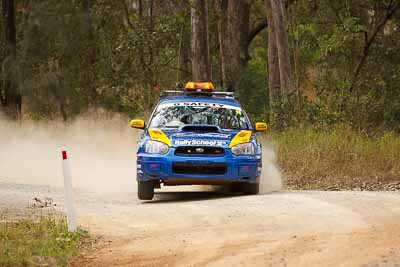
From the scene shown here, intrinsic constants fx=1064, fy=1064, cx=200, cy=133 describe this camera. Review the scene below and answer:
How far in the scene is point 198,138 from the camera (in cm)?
1636

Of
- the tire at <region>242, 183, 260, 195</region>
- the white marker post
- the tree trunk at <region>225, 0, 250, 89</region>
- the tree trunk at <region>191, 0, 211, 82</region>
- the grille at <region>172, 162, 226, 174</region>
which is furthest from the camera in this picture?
the tree trunk at <region>225, 0, 250, 89</region>

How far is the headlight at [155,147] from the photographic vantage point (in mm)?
16266

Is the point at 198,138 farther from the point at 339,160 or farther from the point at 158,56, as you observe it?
the point at 158,56

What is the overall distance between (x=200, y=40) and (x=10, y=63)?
1390 centimetres

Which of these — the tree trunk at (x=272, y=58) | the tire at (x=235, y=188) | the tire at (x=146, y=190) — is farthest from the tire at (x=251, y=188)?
the tree trunk at (x=272, y=58)

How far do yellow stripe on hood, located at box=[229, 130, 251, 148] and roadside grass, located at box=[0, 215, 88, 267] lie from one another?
12.5 ft

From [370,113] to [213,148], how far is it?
10.6 metres

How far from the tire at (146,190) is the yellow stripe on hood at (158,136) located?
0.68m

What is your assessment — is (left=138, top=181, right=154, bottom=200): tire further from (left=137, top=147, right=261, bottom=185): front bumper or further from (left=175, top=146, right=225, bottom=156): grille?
(left=175, top=146, right=225, bottom=156): grille

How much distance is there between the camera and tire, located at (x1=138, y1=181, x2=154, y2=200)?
651 inches

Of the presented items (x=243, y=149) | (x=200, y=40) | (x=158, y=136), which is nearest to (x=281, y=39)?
(x=200, y=40)

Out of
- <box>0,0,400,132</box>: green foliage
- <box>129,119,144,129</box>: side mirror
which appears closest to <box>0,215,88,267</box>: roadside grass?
<box>129,119,144,129</box>: side mirror

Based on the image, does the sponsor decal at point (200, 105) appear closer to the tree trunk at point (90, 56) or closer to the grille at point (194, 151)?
the grille at point (194, 151)

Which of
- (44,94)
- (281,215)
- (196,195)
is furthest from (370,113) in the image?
(44,94)
